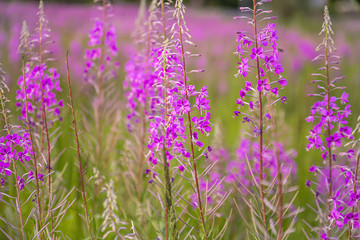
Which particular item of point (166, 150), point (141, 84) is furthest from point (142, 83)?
point (166, 150)

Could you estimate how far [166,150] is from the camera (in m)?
1.68

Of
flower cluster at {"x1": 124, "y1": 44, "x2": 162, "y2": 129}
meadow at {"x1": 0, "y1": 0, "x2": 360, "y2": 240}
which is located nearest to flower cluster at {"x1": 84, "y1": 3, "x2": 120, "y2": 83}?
meadow at {"x1": 0, "y1": 0, "x2": 360, "y2": 240}

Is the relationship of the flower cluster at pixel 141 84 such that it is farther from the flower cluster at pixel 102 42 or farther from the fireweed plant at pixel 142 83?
the flower cluster at pixel 102 42

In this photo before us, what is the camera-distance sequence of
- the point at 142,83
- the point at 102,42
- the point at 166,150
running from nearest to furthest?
1. the point at 166,150
2. the point at 142,83
3. the point at 102,42

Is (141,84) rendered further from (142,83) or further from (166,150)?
(166,150)

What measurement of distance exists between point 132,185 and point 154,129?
3.96 feet

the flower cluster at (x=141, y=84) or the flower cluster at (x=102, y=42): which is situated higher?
the flower cluster at (x=102, y=42)

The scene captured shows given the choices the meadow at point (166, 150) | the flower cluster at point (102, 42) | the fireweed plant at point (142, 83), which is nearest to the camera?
the meadow at point (166, 150)

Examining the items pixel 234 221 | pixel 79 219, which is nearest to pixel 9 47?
pixel 79 219

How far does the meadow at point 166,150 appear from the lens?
1.66 m

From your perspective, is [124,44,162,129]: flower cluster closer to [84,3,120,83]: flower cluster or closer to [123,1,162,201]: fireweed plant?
[123,1,162,201]: fireweed plant

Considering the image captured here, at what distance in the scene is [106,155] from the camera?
3375 mm

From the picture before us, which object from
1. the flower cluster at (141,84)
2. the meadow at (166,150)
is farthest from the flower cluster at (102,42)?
the flower cluster at (141,84)

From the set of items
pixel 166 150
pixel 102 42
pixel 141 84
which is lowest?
pixel 166 150
